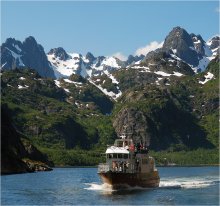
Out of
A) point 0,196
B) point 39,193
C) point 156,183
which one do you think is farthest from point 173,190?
point 0,196

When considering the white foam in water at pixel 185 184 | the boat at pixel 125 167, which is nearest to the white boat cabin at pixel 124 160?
the boat at pixel 125 167

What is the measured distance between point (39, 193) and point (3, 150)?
7186cm

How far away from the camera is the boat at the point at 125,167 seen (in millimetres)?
113938

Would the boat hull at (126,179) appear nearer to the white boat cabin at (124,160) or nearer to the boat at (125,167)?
the boat at (125,167)

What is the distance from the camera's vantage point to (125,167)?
381ft

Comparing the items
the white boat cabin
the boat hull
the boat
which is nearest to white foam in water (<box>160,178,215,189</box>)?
the boat hull

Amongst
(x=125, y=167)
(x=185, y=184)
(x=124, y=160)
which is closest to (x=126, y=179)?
(x=125, y=167)

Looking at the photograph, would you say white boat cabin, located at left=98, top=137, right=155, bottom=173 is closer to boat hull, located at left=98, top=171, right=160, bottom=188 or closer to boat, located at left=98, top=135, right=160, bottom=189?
boat, located at left=98, top=135, right=160, bottom=189

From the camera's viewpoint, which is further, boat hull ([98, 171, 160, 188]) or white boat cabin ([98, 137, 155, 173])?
white boat cabin ([98, 137, 155, 173])

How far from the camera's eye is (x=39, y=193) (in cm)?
11744

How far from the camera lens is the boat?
374 ft

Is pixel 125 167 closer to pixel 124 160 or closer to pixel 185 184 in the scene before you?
pixel 124 160

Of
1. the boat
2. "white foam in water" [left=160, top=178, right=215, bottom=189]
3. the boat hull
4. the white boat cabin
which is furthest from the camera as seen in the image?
"white foam in water" [left=160, top=178, right=215, bottom=189]

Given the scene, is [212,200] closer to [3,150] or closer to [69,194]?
[69,194]
